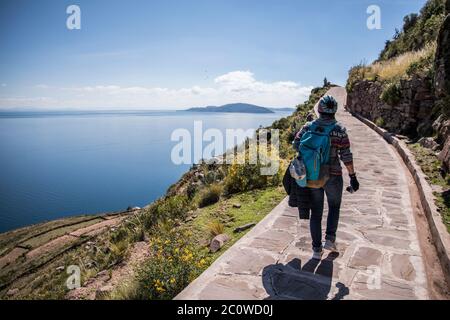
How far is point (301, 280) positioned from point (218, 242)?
194cm

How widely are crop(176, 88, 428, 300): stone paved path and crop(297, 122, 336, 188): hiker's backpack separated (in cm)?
105

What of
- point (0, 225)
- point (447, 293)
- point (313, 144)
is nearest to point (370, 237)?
point (447, 293)

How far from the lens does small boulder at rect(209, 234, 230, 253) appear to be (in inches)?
198

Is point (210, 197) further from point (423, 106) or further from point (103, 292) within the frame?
point (423, 106)

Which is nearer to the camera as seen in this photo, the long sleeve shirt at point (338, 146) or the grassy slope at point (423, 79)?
the long sleeve shirt at point (338, 146)

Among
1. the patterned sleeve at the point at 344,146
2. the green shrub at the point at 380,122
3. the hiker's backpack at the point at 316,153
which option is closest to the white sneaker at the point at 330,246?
the hiker's backpack at the point at 316,153

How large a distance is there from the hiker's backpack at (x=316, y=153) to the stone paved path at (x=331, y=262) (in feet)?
3.46

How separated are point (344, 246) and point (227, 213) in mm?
2844

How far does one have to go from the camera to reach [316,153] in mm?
3594

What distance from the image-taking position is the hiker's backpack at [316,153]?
3600 mm

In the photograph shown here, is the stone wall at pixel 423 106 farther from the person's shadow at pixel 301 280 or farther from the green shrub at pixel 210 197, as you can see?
the green shrub at pixel 210 197

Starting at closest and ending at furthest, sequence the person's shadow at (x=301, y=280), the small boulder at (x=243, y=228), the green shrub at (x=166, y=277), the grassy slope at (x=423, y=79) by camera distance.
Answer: the person's shadow at (x=301, y=280), the green shrub at (x=166, y=277), the small boulder at (x=243, y=228), the grassy slope at (x=423, y=79)
